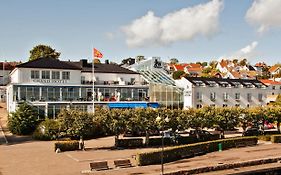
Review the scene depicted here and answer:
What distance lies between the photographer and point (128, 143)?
42781 mm

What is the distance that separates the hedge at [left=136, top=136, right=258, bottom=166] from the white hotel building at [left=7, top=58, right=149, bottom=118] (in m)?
24.4

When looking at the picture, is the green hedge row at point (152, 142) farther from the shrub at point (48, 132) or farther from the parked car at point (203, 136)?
the shrub at point (48, 132)

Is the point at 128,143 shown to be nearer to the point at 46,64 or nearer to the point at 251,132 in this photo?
the point at 251,132

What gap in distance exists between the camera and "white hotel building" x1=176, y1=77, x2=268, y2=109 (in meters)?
72.4

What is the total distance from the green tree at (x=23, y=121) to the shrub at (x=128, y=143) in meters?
15.8

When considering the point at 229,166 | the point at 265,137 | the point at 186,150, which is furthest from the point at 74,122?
the point at 265,137

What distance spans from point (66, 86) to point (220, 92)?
3317 cm

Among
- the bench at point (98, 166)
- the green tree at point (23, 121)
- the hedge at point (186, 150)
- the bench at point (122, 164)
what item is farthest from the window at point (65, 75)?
the bench at point (98, 166)

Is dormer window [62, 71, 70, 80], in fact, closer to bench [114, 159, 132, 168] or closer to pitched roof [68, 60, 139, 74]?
pitched roof [68, 60, 139, 74]

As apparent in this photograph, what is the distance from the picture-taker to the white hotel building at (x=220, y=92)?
237 feet

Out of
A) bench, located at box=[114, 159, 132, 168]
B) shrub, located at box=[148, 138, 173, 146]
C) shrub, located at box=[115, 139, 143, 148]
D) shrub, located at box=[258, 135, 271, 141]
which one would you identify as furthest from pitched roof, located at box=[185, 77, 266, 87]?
bench, located at box=[114, 159, 132, 168]

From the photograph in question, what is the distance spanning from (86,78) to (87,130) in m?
25.0

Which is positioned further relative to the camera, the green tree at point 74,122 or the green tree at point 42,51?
the green tree at point 42,51

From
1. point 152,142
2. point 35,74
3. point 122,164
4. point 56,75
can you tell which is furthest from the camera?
point 56,75
